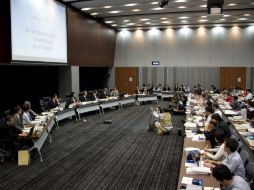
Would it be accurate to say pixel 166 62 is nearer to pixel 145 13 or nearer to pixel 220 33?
pixel 220 33

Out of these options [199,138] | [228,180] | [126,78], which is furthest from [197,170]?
[126,78]

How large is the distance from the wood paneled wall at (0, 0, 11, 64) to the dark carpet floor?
334cm

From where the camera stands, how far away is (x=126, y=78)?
25.4 m

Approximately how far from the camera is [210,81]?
944 inches

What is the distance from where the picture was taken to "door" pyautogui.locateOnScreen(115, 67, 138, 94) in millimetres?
25312

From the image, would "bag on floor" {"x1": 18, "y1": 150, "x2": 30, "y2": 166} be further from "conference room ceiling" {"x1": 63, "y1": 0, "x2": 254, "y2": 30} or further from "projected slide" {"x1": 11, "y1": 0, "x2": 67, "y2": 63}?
"conference room ceiling" {"x1": 63, "y1": 0, "x2": 254, "y2": 30}

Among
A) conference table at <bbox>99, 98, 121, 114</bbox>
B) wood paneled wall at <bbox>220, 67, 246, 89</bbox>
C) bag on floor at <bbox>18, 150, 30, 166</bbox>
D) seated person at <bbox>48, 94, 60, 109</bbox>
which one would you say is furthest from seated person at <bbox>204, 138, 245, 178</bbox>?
wood paneled wall at <bbox>220, 67, 246, 89</bbox>

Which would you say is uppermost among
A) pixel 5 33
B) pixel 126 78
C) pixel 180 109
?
pixel 5 33

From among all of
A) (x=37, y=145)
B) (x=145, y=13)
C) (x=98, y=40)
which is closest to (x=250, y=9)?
(x=145, y=13)

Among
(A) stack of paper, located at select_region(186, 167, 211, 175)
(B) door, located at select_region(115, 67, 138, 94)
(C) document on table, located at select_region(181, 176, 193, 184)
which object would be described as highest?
(B) door, located at select_region(115, 67, 138, 94)

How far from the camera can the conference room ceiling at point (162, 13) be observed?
15188mm

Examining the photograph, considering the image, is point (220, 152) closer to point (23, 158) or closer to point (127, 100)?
point (23, 158)

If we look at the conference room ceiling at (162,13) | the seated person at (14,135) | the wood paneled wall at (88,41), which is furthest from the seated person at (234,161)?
the wood paneled wall at (88,41)

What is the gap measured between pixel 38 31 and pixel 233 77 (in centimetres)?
1656
